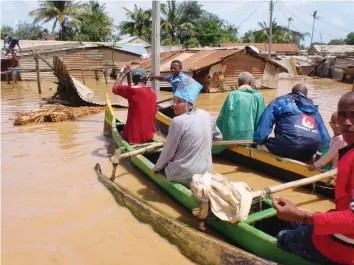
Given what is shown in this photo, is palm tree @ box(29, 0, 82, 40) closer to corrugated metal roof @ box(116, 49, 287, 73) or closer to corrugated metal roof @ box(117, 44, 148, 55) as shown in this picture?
corrugated metal roof @ box(117, 44, 148, 55)

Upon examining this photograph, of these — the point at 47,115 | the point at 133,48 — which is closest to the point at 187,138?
the point at 47,115

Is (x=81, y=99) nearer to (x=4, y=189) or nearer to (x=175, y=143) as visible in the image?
(x=4, y=189)

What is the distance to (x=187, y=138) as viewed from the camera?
3.83m

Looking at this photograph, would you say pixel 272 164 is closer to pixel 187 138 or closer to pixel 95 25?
pixel 187 138

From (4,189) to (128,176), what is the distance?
1.75 m

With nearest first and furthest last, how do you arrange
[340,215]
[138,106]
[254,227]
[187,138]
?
[340,215] < [254,227] < [187,138] < [138,106]

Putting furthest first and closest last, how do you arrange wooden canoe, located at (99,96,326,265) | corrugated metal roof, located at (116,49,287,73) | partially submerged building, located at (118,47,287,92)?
partially submerged building, located at (118,47,287,92), corrugated metal roof, located at (116,49,287,73), wooden canoe, located at (99,96,326,265)

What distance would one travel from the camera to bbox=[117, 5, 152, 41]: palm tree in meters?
36.0

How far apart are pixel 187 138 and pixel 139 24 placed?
34788mm

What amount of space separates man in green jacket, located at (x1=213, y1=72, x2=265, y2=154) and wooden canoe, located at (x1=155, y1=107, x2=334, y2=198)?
28 centimetres

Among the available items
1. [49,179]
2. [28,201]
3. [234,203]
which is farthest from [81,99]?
[234,203]

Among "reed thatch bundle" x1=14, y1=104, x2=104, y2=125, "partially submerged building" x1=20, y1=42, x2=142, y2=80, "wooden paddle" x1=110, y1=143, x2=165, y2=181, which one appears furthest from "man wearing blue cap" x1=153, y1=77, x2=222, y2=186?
"partially submerged building" x1=20, y1=42, x2=142, y2=80

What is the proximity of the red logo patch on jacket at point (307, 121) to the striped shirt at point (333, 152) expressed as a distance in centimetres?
70

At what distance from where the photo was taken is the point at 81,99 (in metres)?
12.0
